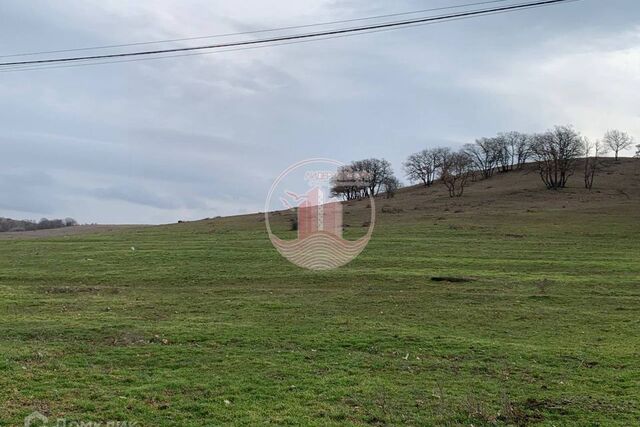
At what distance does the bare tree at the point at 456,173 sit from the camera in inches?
4146

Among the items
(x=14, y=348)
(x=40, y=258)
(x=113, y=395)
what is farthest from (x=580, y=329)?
(x=40, y=258)

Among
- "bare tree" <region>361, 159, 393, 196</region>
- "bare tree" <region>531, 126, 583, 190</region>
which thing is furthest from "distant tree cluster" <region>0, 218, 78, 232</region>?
"bare tree" <region>531, 126, 583, 190</region>

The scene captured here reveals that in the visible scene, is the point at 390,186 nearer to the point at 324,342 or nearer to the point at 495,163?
the point at 495,163

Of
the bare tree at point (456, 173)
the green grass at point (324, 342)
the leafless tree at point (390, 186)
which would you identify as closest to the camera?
the green grass at point (324, 342)

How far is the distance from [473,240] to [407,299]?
2160 cm

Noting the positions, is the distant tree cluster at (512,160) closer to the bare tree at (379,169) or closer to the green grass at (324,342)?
the bare tree at (379,169)

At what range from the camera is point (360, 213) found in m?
72.1

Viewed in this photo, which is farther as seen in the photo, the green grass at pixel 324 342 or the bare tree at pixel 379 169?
the bare tree at pixel 379 169

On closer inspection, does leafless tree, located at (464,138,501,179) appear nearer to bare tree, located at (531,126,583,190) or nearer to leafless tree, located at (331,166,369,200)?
bare tree, located at (531,126,583,190)

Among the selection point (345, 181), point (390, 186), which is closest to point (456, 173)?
point (390, 186)

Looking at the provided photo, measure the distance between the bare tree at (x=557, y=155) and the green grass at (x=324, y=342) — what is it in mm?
Answer: 81767

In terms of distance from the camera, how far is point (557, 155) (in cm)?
11188

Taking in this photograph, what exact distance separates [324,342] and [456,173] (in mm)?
110244

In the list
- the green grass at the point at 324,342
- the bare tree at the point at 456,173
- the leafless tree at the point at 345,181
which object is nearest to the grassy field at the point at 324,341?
the green grass at the point at 324,342
